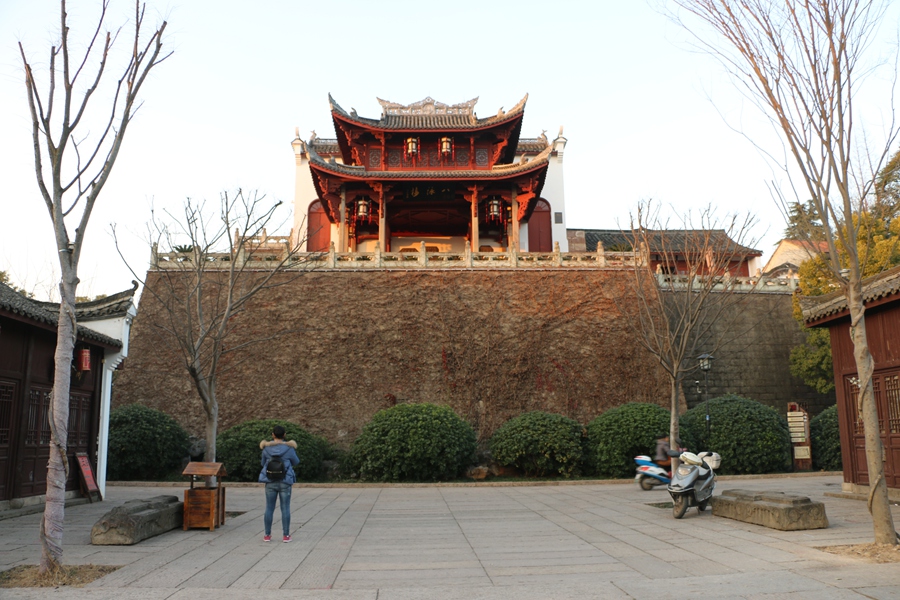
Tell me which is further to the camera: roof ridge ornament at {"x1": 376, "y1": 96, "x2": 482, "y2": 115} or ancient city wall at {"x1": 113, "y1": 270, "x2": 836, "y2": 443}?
roof ridge ornament at {"x1": 376, "y1": 96, "x2": 482, "y2": 115}

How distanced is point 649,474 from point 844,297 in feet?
14.3

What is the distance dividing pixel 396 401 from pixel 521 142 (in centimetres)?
1909

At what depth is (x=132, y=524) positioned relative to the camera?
267 inches

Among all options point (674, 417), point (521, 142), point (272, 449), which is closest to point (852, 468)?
point (674, 417)

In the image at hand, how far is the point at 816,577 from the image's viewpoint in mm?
5105

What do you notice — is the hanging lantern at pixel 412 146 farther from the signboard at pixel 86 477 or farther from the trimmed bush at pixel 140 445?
the signboard at pixel 86 477

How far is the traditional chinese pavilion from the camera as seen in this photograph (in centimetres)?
2489

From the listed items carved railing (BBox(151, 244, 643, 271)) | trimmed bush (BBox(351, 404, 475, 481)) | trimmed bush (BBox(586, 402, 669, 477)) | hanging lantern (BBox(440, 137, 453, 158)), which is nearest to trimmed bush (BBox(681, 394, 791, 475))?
trimmed bush (BBox(586, 402, 669, 477))

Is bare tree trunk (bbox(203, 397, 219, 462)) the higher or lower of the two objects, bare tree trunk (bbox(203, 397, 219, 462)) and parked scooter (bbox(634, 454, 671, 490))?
the higher

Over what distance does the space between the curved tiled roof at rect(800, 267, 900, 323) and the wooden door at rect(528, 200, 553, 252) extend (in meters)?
20.4

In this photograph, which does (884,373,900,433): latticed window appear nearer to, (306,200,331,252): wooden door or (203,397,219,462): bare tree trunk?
(203,397,219,462): bare tree trunk

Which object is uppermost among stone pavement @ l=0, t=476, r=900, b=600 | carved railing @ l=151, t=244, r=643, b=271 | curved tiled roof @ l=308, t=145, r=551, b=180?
curved tiled roof @ l=308, t=145, r=551, b=180

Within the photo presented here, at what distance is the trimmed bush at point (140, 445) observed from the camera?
1451 centimetres

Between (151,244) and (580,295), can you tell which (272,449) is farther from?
(580,295)
